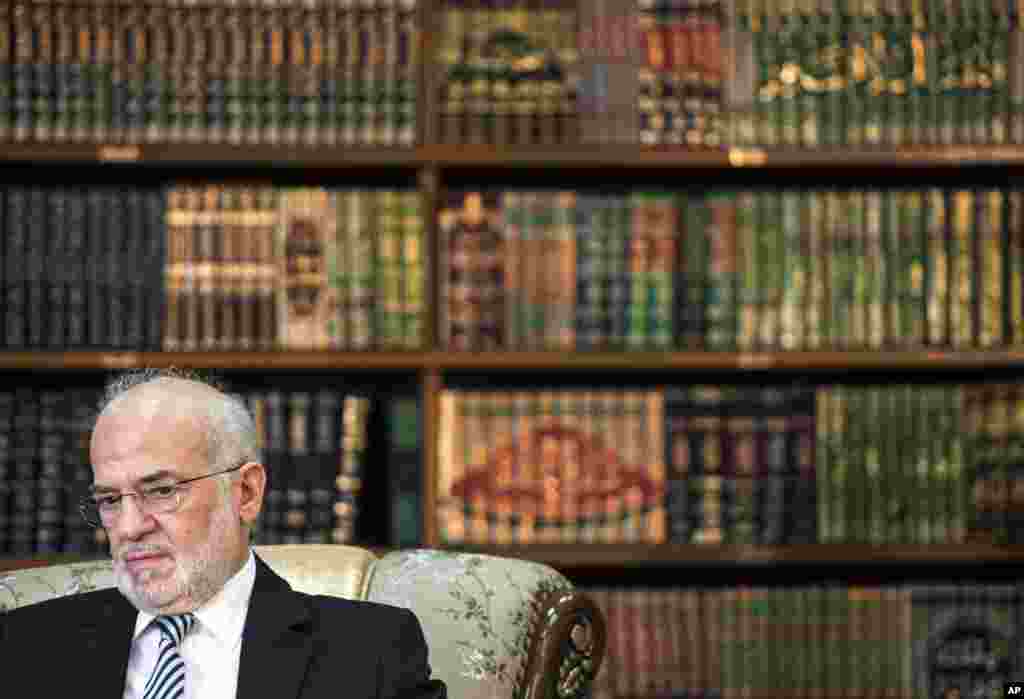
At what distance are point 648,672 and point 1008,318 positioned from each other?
953 millimetres

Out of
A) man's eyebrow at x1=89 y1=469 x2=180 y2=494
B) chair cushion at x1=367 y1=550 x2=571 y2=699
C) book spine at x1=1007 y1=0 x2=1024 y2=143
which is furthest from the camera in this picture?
book spine at x1=1007 y1=0 x2=1024 y2=143

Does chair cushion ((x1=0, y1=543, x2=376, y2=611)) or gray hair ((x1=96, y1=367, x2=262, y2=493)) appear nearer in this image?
gray hair ((x1=96, y1=367, x2=262, y2=493))

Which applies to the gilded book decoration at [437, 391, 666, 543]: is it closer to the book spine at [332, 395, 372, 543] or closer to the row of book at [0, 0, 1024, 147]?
the book spine at [332, 395, 372, 543]

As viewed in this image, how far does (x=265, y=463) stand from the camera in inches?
117

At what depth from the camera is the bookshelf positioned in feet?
9.77

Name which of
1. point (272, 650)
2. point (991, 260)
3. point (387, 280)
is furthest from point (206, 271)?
point (991, 260)

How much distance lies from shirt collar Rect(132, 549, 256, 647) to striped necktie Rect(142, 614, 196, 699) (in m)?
0.02

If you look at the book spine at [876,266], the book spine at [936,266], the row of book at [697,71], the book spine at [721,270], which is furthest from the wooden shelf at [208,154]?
the book spine at [936,266]

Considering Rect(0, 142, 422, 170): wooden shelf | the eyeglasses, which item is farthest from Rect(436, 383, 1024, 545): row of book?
the eyeglasses

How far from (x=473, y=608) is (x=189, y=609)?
0.38m

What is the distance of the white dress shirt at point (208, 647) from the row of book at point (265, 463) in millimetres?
1119

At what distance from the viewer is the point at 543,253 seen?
9.92 ft

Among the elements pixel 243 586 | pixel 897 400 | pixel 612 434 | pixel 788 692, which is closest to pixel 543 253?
pixel 612 434

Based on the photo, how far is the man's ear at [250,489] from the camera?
186 cm
